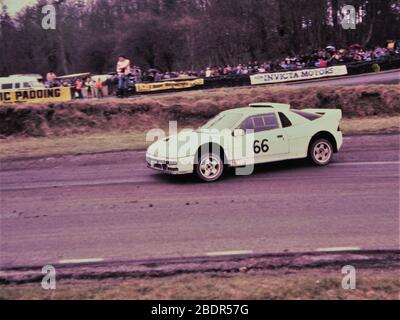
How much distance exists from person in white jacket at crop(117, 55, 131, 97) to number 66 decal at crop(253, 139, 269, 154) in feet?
41.2

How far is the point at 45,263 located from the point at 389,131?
11.7 metres

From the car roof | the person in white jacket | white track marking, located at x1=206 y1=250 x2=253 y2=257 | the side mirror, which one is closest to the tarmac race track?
white track marking, located at x1=206 y1=250 x2=253 y2=257

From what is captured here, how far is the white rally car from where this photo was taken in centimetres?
999

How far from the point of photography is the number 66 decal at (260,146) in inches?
409

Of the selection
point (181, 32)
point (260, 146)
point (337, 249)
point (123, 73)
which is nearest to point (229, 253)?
point (337, 249)

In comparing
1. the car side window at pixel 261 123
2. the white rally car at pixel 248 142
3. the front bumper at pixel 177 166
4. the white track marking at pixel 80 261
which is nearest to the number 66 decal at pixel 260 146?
the white rally car at pixel 248 142

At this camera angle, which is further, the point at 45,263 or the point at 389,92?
the point at 389,92

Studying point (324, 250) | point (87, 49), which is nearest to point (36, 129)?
point (324, 250)

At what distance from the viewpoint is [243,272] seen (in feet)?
18.6

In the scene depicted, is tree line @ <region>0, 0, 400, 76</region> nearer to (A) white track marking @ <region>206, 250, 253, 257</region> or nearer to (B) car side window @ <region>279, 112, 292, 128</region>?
(B) car side window @ <region>279, 112, 292, 128</region>

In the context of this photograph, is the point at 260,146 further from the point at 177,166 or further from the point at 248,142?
the point at 177,166

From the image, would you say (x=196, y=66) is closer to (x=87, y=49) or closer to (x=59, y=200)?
(x=87, y=49)

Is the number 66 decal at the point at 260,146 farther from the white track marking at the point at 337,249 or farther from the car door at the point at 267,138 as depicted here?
the white track marking at the point at 337,249
